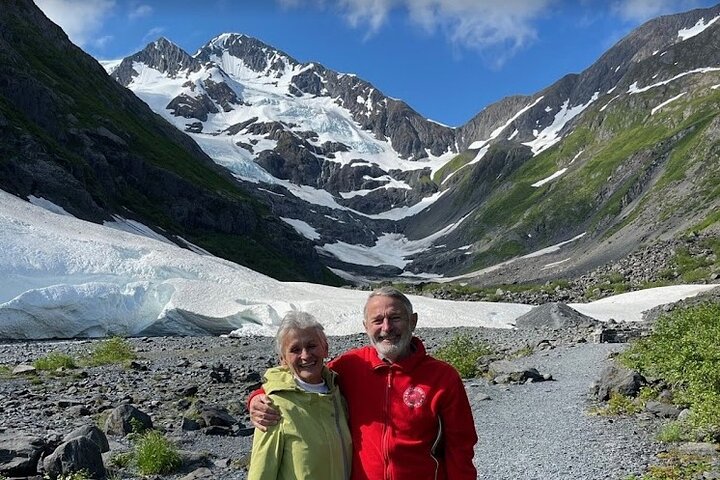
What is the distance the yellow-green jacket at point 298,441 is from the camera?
4.92 meters

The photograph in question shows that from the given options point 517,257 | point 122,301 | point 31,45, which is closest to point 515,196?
point 517,257

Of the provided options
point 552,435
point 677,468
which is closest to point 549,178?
point 552,435

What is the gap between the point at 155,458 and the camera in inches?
459

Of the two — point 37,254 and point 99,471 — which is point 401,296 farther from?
point 37,254

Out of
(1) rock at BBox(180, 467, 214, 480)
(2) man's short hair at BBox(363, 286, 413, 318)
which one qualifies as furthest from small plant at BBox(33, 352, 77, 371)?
(2) man's short hair at BBox(363, 286, 413, 318)

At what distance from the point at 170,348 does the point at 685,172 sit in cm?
10142

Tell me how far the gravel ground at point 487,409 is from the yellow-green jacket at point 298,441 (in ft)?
22.5

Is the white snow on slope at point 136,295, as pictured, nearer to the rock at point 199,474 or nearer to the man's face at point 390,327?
the rock at point 199,474

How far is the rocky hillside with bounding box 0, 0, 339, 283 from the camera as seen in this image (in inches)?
2773

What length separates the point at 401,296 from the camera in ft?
17.7

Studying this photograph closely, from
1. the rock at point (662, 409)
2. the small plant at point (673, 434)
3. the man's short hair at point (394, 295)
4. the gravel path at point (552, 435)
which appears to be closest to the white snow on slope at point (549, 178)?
the gravel path at point (552, 435)

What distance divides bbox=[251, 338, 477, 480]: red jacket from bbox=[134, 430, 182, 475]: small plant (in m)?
7.86

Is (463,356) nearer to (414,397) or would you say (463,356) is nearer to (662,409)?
(662,409)

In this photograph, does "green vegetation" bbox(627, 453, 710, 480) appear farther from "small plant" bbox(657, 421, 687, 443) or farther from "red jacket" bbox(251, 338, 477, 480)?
"red jacket" bbox(251, 338, 477, 480)
